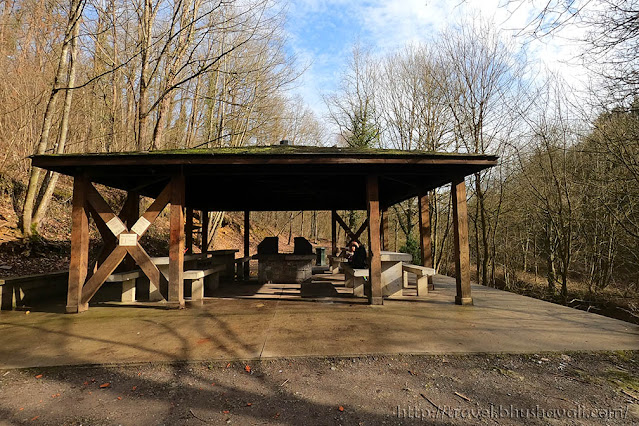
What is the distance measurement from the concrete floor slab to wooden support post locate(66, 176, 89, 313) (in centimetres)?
28

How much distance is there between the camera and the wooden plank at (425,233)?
25.0 feet

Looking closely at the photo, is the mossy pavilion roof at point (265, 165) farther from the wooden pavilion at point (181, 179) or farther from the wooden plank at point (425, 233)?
the wooden plank at point (425, 233)

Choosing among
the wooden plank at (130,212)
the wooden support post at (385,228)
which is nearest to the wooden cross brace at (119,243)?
the wooden plank at (130,212)

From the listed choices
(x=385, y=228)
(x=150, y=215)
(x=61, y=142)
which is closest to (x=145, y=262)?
(x=150, y=215)

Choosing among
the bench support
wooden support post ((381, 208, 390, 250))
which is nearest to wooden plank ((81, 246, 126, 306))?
the bench support

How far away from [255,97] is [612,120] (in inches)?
557

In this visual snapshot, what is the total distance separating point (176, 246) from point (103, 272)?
4.18 ft

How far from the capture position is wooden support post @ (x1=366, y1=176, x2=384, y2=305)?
231 inches

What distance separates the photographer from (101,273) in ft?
17.9

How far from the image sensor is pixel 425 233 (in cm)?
782

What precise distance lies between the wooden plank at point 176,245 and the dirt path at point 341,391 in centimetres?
241

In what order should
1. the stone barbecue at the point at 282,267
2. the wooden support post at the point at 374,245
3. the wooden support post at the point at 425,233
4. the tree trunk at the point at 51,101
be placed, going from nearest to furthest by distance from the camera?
the wooden support post at the point at 374,245 → the wooden support post at the point at 425,233 → the tree trunk at the point at 51,101 → the stone barbecue at the point at 282,267

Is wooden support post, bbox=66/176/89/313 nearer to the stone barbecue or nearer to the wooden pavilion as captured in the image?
the wooden pavilion

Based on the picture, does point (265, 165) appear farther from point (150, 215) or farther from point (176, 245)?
point (150, 215)
